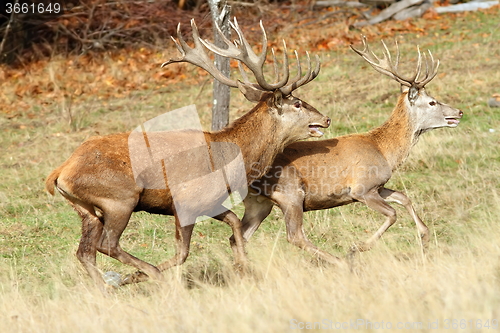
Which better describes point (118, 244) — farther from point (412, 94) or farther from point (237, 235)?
point (412, 94)

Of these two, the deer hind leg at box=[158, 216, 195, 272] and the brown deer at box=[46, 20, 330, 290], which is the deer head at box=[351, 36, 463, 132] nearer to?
the brown deer at box=[46, 20, 330, 290]

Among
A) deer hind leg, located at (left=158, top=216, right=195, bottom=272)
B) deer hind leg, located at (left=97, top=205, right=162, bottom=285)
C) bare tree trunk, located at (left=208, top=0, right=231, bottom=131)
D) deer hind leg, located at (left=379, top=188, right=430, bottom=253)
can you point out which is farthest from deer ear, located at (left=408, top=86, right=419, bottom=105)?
deer hind leg, located at (left=97, top=205, right=162, bottom=285)

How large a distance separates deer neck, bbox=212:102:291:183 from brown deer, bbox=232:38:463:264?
0.26m

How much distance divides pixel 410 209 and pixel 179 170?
2699 millimetres

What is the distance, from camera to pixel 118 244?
642 cm

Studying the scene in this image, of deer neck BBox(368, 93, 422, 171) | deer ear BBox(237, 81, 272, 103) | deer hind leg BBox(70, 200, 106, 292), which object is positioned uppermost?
deer ear BBox(237, 81, 272, 103)

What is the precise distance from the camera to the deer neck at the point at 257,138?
694 cm

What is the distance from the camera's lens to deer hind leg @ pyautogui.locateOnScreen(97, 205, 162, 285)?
6172 mm

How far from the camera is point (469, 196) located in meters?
8.63

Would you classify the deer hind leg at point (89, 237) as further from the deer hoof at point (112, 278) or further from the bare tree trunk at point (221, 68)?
the bare tree trunk at point (221, 68)

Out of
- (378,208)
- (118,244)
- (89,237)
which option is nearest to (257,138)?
(378,208)

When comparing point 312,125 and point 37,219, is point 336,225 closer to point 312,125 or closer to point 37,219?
point 312,125

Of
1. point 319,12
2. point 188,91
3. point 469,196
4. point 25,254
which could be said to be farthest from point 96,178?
point 319,12

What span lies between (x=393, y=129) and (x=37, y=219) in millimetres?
4389
